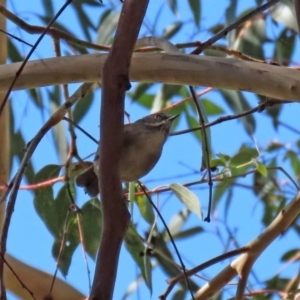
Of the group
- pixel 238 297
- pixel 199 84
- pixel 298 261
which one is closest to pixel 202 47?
pixel 199 84

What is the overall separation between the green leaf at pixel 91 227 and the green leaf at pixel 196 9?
0.45 metres

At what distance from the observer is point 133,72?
0.89 meters

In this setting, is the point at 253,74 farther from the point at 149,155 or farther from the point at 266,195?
the point at 266,195

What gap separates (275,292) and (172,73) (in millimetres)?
787

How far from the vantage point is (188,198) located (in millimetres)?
1311

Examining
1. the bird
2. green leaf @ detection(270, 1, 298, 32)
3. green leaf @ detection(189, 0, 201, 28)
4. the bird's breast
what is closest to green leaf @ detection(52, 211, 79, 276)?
the bird

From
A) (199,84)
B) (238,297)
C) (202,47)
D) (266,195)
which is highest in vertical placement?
(266,195)

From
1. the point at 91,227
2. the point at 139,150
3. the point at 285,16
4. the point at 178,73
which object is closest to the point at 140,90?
the point at 285,16

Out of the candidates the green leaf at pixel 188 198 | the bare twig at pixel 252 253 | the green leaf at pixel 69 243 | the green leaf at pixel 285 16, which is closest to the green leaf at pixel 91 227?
the green leaf at pixel 69 243

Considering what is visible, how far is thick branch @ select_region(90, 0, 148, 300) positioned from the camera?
0.68 meters

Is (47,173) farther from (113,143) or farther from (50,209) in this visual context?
(113,143)

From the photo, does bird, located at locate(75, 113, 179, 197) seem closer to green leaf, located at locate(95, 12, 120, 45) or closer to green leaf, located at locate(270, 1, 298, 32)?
green leaf, located at locate(95, 12, 120, 45)

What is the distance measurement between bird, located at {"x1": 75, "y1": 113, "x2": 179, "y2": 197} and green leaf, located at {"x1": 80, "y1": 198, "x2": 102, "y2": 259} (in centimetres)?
19

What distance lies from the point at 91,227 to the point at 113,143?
0.75 metres
